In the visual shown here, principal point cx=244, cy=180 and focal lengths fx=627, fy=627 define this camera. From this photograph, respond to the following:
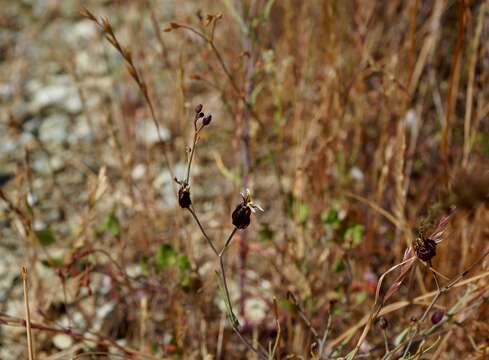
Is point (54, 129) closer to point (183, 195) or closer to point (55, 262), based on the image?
point (55, 262)

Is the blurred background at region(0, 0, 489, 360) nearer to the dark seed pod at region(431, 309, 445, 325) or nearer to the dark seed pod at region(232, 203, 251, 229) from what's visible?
the dark seed pod at region(431, 309, 445, 325)

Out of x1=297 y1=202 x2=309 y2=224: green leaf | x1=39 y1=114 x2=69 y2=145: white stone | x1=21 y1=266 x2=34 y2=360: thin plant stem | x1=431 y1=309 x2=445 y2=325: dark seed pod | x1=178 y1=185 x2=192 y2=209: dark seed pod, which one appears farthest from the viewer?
x1=39 y1=114 x2=69 y2=145: white stone

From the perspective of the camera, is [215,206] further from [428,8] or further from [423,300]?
[428,8]

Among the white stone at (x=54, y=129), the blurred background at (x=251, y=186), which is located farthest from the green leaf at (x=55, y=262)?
the white stone at (x=54, y=129)

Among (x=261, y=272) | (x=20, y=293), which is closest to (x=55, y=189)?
(x=20, y=293)

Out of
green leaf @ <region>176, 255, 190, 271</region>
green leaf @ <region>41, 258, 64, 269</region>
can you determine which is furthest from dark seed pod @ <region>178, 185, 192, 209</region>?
green leaf @ <region>41, 258, 64, 269</region>

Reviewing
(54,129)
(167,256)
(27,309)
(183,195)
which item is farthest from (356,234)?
(54,129)

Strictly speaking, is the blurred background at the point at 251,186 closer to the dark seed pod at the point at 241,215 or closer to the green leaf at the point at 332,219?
the green leaf at the point at 332,219
